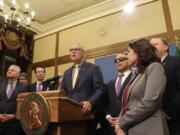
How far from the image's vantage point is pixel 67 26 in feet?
17.5

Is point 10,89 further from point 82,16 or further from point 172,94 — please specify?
point 82,16

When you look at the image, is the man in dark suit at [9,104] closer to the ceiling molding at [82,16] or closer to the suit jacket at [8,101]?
the suit jacket at [8,101]

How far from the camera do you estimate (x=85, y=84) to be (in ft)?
6.63

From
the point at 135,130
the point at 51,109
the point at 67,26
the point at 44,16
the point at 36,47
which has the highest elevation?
the point at 44,16

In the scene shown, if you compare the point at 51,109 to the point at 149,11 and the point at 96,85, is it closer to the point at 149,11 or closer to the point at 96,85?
the point at 96,85

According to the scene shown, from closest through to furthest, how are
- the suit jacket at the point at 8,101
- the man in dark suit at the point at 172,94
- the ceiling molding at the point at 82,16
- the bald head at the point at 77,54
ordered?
1. the man in dark suit at the point at 172,94
2. the bald head at the point at 77,54
3. the suit jacket at the point at 8,101
4. the ceiling molding at the point at 82,16

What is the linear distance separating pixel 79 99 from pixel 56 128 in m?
0.55

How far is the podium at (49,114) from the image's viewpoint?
55.5 inches

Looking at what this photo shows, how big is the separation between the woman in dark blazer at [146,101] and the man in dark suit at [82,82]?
56cm

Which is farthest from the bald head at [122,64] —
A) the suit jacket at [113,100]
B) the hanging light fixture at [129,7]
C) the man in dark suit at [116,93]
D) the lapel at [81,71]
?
the hanging light fixture at [129,7]

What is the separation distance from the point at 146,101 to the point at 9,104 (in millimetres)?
1903

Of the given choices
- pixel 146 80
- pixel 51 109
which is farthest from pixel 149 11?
pixel 51 109

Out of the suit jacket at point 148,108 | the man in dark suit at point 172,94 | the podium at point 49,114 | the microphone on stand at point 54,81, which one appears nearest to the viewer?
the suit jacket at point 148,108

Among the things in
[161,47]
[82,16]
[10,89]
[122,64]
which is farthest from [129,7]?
[10,89]
